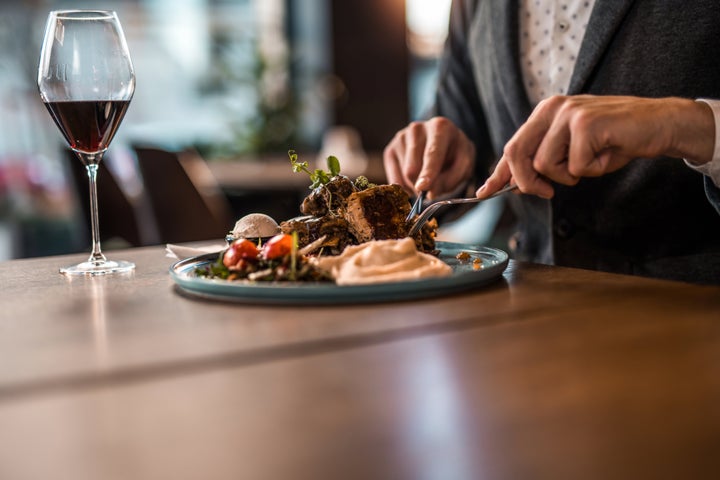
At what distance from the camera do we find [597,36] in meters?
1.48

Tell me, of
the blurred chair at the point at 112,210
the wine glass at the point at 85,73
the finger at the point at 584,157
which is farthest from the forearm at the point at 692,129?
the blurred chair at the point at 112,210

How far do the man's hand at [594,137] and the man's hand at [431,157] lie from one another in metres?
0.27

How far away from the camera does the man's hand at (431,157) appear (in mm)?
1370

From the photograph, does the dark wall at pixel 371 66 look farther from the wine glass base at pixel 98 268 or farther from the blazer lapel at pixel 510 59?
the wine glass base at pixel 98 268

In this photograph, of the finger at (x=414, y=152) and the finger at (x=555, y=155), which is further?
the finger at (x=414, y=152)

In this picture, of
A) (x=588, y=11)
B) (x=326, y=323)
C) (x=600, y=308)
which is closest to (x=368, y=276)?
(x=326, y=323)

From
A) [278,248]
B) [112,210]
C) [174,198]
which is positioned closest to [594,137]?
[278,248]

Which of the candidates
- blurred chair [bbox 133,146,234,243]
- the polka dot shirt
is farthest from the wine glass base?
blurred chair [bbox 133,146,234,243]

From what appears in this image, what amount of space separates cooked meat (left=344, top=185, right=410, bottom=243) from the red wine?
0.33 m

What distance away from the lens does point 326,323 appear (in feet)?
2.35

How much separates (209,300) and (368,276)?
16cm

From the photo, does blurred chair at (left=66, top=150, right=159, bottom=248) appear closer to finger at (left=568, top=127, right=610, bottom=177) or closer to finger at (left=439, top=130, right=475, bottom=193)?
finger at (left=439, top=130, right=475, bottom=193)

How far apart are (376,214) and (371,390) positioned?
527 millimetres

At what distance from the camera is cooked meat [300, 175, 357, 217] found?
1.12m
